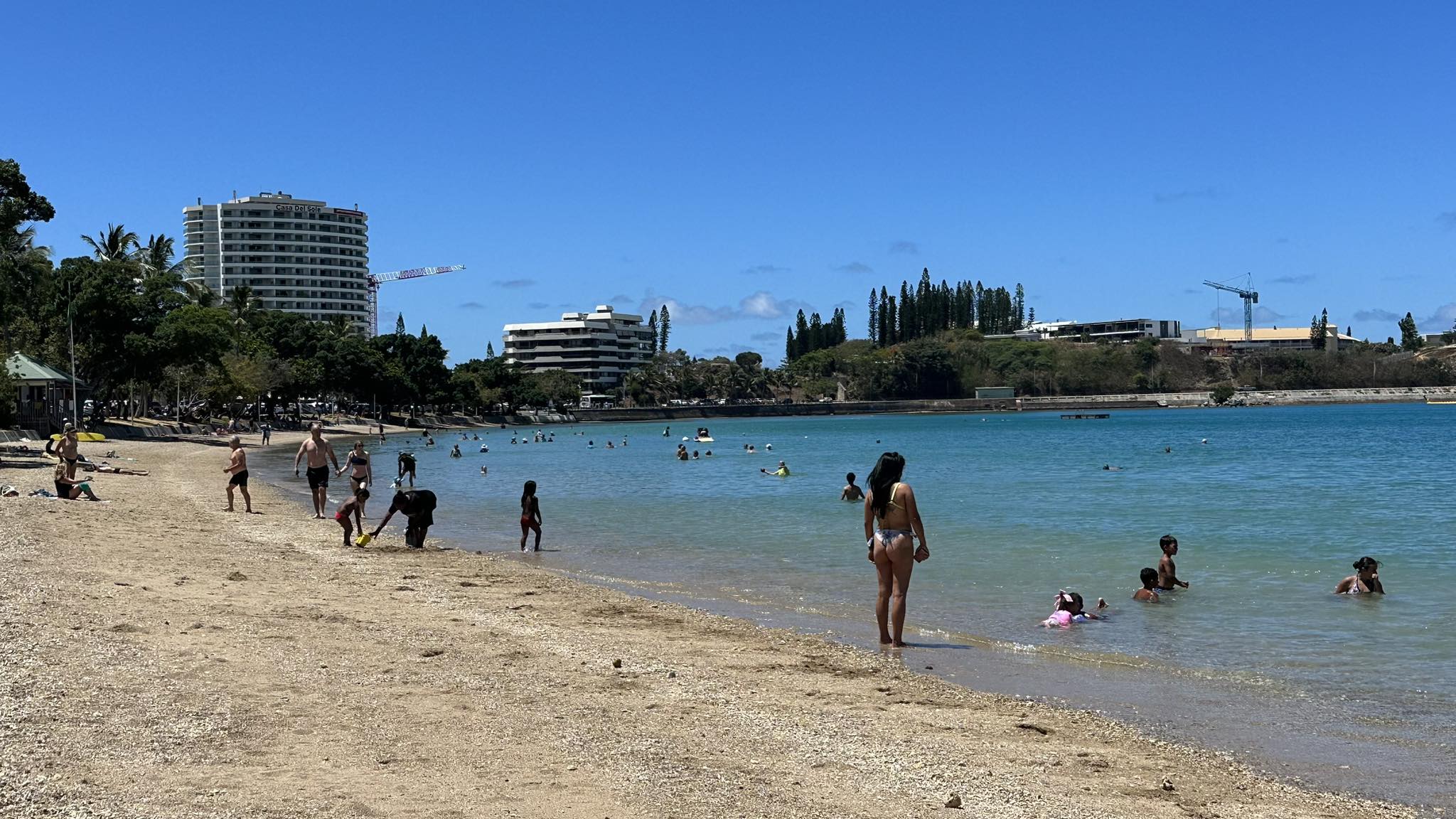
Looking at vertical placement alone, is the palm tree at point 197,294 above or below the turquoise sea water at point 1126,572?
above

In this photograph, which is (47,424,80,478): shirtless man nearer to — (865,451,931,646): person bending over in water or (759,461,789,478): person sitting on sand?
(865,451,931,646): person bending over in water

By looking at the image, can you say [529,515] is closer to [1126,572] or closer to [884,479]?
[1126,572]

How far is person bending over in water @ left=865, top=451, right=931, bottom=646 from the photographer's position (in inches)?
406

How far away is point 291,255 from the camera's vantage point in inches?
7372

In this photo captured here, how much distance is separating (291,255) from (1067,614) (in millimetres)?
190558

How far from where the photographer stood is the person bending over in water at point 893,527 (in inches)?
406

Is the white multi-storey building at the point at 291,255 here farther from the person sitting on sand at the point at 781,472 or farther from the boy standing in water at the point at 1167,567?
the boy standing in water at the point at 1167,567

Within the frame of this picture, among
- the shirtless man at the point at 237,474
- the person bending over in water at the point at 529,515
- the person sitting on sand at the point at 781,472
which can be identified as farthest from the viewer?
the person sitting on sand at the point at 781,472

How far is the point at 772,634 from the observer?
11.9 meters

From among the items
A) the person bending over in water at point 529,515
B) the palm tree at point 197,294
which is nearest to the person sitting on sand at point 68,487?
the person bending over in water at point 529,515

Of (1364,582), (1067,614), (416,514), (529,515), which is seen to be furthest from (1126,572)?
(416,514)

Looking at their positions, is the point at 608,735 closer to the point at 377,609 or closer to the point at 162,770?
the point at 162,770

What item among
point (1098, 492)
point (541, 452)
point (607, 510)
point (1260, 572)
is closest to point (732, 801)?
point (1260, 572)

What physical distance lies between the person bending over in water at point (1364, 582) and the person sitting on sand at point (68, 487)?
2111cm
